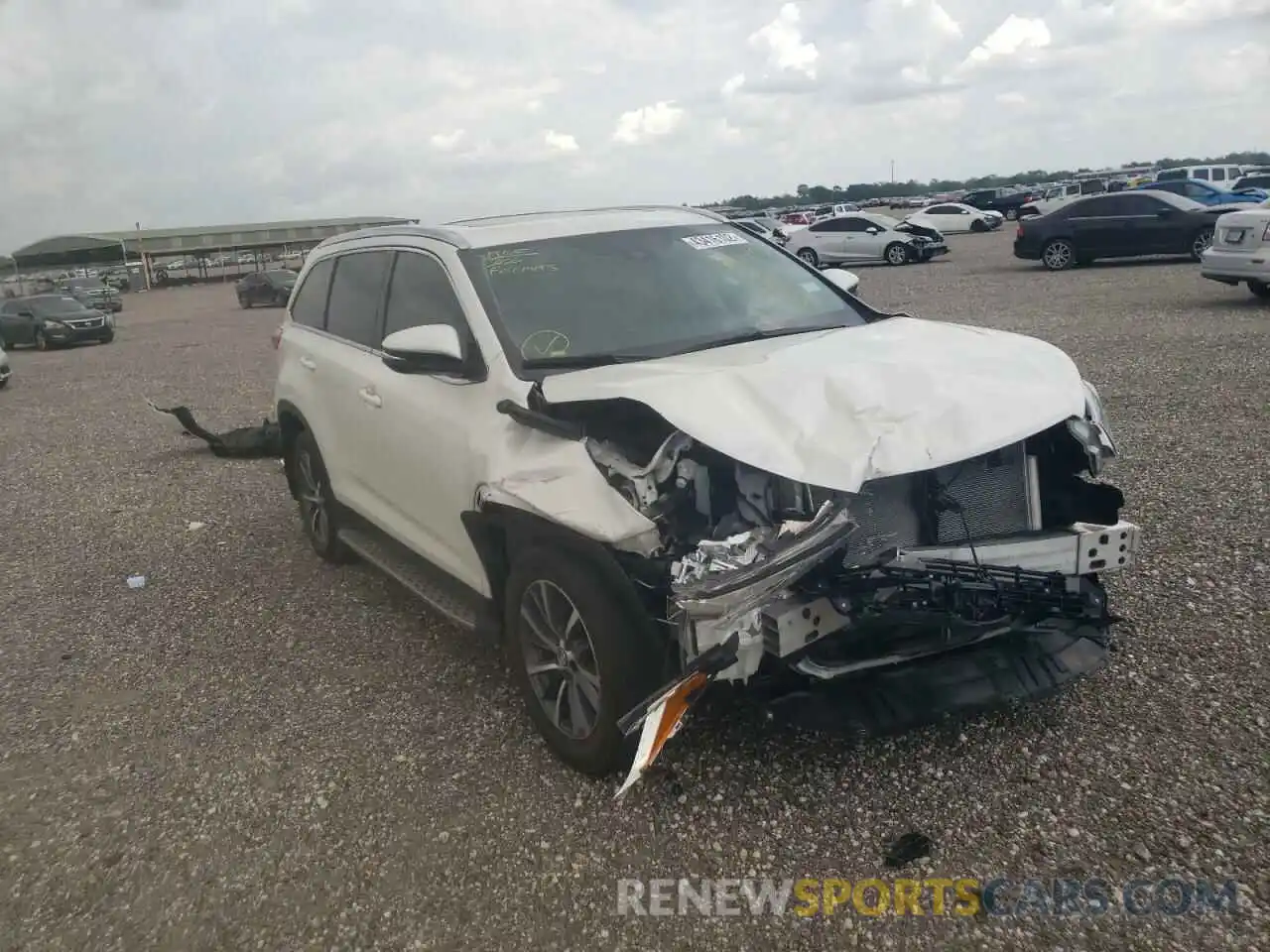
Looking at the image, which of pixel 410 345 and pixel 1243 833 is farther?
pixel 410 345

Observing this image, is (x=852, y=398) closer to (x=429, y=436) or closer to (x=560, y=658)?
(x=560, y=658)

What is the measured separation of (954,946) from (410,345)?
8.84ft

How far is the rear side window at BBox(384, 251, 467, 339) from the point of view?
4238 mm

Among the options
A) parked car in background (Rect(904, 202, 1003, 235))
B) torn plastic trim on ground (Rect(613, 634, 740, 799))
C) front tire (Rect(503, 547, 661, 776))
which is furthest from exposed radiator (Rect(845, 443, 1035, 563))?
parked car in background (Rect(904, 202, 1003, 235))

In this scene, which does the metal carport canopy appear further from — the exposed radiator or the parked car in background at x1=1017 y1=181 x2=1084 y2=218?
the exposed radiator

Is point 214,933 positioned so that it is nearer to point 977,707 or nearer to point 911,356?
point 977,707

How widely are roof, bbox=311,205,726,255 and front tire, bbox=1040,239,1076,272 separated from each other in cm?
1871

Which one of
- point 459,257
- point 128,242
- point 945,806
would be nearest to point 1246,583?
point 945,806

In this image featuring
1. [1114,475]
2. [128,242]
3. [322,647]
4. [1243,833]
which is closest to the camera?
[1243,833]

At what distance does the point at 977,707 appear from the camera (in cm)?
317

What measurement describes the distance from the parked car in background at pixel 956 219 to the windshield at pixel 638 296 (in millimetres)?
38801

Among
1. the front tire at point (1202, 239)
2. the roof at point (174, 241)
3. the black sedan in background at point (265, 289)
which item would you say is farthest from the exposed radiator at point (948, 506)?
the roof at point (174, 241)

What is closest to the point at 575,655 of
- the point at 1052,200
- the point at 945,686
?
the point at 945,686

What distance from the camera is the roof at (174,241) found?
66875mm
